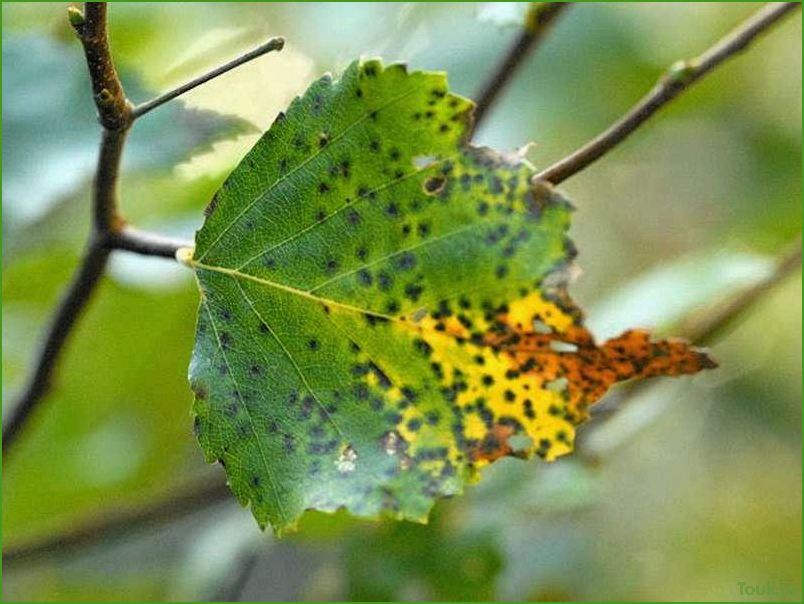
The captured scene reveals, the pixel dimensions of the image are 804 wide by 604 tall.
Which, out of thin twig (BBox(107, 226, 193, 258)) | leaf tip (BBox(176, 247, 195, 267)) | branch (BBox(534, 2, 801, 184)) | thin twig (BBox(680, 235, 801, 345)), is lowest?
thin twig (BBox(680, 235, 801, 345))

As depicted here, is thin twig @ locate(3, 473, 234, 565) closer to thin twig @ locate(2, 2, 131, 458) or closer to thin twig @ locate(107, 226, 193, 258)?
thin twig @ locate(2, 2, 131, 458)

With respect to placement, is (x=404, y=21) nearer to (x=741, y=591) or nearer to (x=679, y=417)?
(x=741, y=591)

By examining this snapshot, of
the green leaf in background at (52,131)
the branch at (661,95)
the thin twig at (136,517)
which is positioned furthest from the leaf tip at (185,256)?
the thin twig at (136,517)

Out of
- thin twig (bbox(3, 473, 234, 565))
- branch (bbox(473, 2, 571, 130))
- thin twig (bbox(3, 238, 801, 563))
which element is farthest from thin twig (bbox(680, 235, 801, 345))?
thin twig (bbox(3, 473, 234, 565))

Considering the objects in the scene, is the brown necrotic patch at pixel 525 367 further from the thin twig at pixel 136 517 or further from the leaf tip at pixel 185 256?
the thin twig at pixel 136 517

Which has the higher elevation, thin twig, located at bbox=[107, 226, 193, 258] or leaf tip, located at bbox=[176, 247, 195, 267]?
thin twig, located at bbox=[107, 226, 193, 258]

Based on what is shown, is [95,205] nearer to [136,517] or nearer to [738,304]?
[136,517]

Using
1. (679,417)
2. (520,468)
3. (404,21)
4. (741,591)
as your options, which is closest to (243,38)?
(404,21)
